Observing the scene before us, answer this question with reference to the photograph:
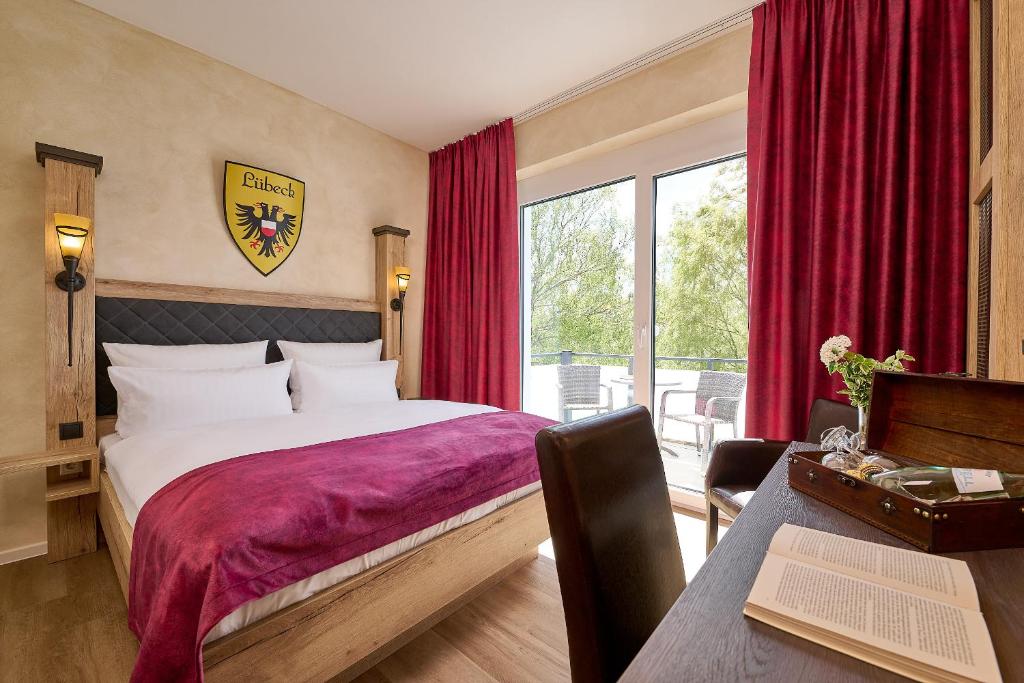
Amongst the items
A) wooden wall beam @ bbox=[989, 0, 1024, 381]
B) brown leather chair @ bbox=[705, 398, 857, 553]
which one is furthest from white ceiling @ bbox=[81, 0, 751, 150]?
brown leather chair @ bbox=[705, 398, 857, 553]

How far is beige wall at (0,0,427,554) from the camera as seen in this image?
220cm

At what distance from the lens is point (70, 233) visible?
6.88 ft

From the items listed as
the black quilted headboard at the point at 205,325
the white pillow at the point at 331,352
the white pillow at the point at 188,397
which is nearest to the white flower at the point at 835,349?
the white pillow at the point at 188,397

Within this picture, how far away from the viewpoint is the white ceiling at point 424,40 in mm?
2361

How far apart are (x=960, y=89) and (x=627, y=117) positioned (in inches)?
62.9

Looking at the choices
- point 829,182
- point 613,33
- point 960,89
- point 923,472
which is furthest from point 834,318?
point 613,33

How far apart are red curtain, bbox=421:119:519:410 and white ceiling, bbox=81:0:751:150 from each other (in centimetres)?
54

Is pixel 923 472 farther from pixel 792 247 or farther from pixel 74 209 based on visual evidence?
pixel 74 209

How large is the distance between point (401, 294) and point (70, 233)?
2.02m

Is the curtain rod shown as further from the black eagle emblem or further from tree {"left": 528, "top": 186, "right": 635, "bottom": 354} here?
the black eagle emblem

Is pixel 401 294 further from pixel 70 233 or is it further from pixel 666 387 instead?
pixel 666 387

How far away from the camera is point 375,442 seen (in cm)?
189

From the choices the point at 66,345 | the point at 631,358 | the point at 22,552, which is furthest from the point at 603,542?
the point at 22,552

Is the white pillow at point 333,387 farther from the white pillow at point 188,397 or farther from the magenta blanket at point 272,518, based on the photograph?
the magenta blanket at point 272,518
